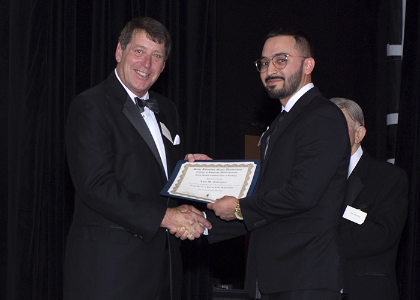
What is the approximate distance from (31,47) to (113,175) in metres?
1.48

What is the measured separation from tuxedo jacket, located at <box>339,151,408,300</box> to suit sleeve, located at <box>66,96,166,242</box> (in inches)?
50.3

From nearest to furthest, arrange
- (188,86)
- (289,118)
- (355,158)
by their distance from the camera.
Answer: (289,118) < (355,158) < (188,86)

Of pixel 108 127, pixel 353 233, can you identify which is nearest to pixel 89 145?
pixel 108 127

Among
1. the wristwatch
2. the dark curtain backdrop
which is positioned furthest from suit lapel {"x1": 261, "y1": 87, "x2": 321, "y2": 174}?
the dark curtain backdrop

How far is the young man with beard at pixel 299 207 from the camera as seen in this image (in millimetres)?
2459

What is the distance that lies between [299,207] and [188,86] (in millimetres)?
2647

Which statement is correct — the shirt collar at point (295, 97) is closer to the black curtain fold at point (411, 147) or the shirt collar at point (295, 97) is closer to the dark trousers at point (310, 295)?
the dark trousers at point (310, 295)

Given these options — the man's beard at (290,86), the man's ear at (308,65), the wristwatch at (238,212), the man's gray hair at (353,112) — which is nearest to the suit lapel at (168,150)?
the wristwatch at (238,212)

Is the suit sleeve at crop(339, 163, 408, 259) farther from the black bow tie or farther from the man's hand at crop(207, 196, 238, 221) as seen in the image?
the black bow tie

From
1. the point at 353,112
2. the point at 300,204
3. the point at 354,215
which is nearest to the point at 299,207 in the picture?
the point at 300,204

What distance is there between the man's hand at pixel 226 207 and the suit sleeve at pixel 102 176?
1.04ft

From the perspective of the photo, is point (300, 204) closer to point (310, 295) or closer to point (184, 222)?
point (310, 295)

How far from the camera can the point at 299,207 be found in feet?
8.30

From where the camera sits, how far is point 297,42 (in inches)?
118
